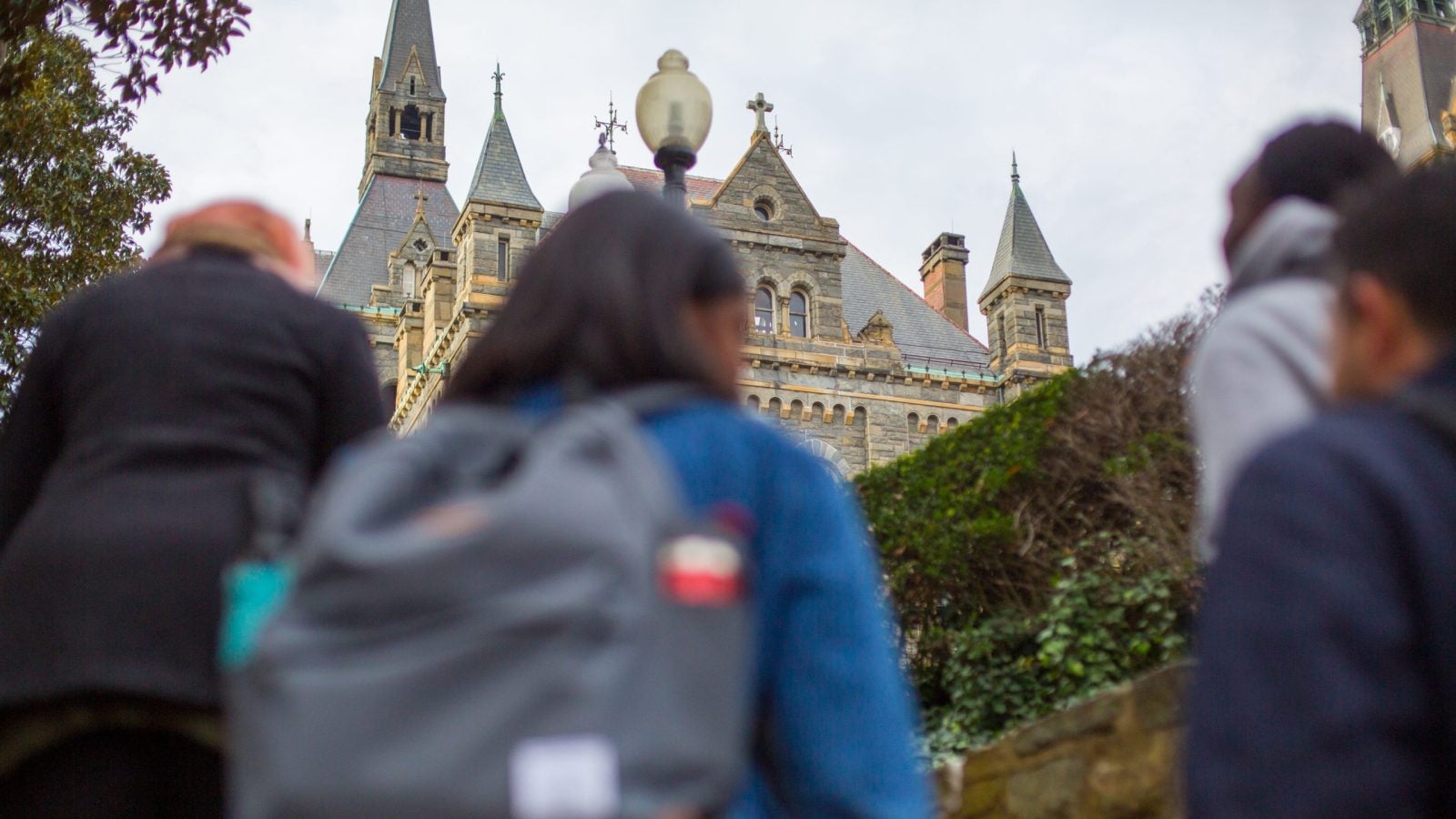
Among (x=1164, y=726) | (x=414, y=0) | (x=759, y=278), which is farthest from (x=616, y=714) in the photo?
(x=414, y=0)

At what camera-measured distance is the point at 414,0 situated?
8206 centimetres

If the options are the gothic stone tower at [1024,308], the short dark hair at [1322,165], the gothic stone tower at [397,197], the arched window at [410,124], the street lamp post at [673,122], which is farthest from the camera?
the arched window at [410,124]

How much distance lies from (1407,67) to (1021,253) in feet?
123

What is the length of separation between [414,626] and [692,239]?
2.52 ft

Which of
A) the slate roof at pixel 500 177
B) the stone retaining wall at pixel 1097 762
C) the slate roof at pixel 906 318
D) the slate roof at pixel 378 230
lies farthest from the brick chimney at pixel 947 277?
the stone retaining wall at pixel 1097 762

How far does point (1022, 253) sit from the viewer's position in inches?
1474

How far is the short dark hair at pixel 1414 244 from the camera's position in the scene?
1.94 m

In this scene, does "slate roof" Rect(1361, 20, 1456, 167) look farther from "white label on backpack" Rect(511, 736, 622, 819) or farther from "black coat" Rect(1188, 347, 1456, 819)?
"white label on backpack" Rect(511, 736, 622, 819)

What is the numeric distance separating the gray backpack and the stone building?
101 ft

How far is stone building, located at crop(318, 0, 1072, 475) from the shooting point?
110ft

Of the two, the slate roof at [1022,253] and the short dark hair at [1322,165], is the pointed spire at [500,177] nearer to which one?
the slate roof at [1022,253]

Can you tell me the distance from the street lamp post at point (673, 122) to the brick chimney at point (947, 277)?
113 feet

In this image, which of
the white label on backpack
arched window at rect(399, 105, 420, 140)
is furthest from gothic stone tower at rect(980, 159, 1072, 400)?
arched window at rect(399, 105, 420, 140)

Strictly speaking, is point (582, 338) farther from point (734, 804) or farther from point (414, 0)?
point (414, 0)
